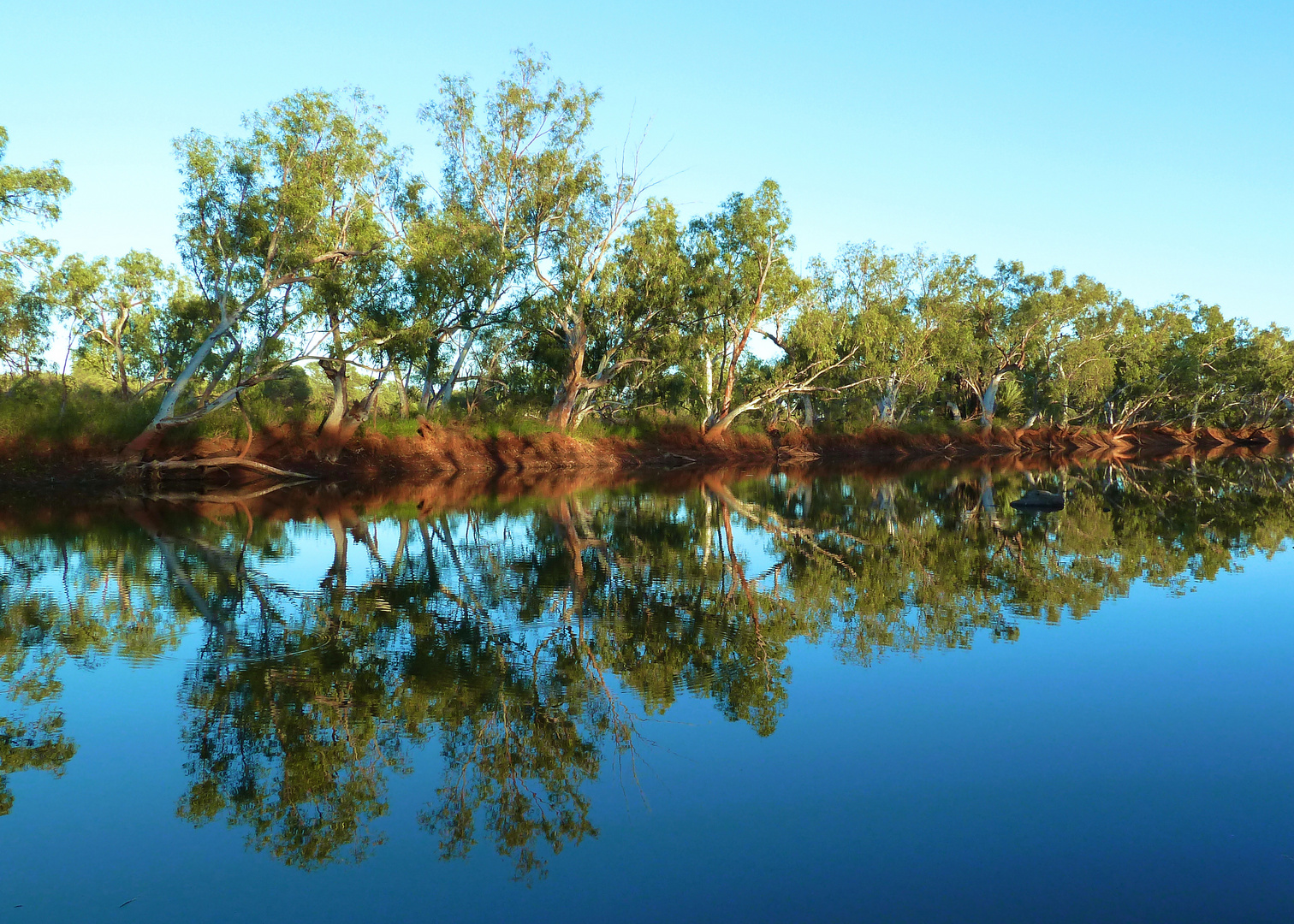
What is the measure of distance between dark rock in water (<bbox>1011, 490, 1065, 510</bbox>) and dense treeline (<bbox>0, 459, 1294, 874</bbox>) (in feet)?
3.41

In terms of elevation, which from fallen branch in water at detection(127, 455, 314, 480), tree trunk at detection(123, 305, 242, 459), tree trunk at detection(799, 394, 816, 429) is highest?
tree trunk at detection(799, 394, 816, 429)

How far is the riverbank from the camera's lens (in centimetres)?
3019

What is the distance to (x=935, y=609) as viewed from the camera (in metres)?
11.4

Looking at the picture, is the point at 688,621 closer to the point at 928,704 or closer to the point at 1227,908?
the point at 928,704

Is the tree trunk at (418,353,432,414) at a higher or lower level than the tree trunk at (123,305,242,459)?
higher

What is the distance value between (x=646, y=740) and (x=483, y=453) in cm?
3547

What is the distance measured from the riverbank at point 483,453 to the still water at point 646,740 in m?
17.6

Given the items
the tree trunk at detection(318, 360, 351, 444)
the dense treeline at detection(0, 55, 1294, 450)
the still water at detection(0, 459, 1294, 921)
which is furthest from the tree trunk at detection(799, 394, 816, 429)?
the still water at detection(0, 459, 1294, 921)

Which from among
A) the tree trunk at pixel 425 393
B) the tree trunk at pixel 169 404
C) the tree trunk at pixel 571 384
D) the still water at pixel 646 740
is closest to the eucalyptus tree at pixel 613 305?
the tree trunk at pixel 571 384

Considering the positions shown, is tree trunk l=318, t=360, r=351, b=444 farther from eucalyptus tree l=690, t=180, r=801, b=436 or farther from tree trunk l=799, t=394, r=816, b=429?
tree trunk l=799, t=394, r=816, b=429

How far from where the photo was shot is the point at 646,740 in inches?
271

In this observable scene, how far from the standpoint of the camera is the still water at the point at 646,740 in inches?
191

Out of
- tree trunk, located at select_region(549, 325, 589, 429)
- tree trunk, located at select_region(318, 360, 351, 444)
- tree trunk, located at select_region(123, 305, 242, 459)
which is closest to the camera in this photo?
tree trunk, located at select_region(123, 305, 242, 459)

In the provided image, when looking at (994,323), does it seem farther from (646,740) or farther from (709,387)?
(646,740)
